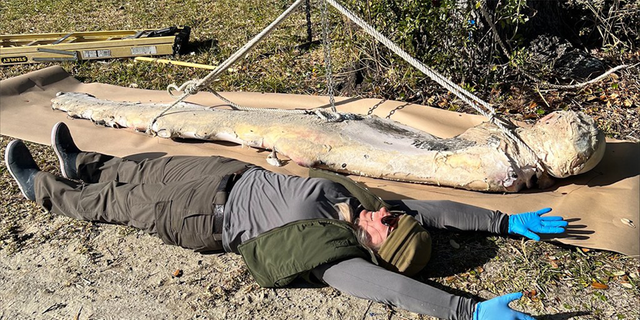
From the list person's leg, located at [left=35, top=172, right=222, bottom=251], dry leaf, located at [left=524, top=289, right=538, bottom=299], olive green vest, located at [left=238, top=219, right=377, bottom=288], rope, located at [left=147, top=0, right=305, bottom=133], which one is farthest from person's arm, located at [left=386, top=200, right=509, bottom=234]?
rope, located at [left=147, top=0, right=305, bottom=133]

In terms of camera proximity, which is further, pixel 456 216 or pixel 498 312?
pixel 456 216

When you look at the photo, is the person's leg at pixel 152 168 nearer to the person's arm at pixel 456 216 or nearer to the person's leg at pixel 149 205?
the person's leg at pixel 149 205

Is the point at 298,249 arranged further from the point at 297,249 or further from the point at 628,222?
the point at 628,222

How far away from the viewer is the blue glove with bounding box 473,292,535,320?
2.13m

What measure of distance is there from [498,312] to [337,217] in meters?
0.82

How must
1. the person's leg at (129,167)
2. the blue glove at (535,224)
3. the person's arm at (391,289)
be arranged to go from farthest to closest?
the person's leg at (129,167) < the blue glove at (535,224) < the person's arm at (391,289)

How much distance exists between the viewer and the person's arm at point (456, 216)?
109 inches

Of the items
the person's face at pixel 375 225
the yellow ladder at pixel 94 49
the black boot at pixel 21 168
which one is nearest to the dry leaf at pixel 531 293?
the person's face at pixel 375 225

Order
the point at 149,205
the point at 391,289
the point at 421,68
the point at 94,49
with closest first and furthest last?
1. the point at 391,289
2. the point at 149,205
3. the point at 421,68
4. the point at 94,49

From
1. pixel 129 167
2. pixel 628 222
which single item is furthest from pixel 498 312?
A: pixel 129 167

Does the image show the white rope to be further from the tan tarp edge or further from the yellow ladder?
the yellow ladder

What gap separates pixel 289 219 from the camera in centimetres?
256

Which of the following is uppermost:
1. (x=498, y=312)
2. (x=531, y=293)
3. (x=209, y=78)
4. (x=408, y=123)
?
(x=209, y=78)

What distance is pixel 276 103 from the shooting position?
4.42 metres
